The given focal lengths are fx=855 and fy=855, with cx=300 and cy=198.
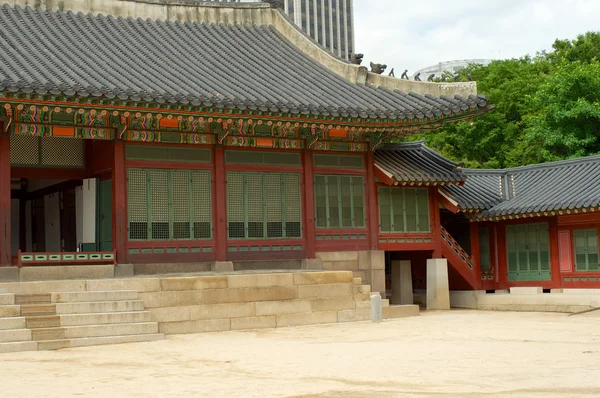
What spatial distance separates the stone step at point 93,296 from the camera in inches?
631

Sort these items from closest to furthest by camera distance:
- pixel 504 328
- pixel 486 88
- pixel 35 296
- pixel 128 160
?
1. pixel 35 296
2. pixel 504 328
3. pixel 128 160
4. pixel 486 88

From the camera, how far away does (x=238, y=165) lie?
21391mm

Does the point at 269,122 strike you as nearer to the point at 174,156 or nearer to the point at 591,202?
the point at 174,156

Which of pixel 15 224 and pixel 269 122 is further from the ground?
pixel 269 122

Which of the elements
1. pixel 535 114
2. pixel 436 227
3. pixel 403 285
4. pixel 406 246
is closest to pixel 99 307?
pixel 406 246

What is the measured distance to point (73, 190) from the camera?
22.4m

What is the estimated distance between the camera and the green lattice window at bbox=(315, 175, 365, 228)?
22.5 meters

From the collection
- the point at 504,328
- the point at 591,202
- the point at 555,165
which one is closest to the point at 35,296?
the point at 504,328

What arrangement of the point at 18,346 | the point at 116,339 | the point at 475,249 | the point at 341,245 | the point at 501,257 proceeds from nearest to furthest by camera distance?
the point at 18,346
the point at 116,339
the point at 341,245
the point at 501,257
the point at 475,249

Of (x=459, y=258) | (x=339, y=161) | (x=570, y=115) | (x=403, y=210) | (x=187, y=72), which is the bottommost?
(x=459, y=258)

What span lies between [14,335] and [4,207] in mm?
4983

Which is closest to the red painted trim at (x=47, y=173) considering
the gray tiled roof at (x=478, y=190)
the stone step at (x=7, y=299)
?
the stone step at (x=7, y=299)

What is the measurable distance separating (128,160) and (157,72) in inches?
103

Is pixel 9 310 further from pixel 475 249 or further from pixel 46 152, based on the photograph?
pixel 475 249
